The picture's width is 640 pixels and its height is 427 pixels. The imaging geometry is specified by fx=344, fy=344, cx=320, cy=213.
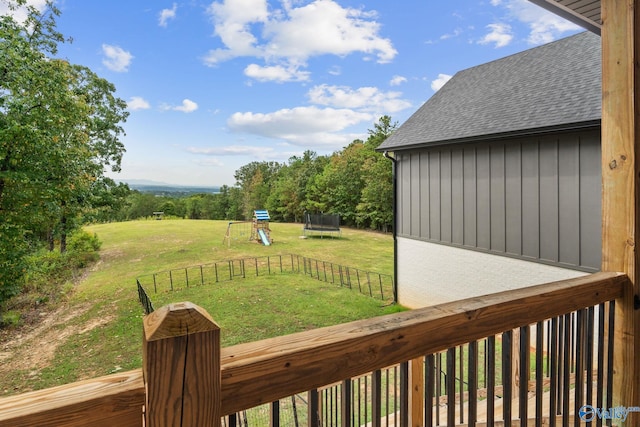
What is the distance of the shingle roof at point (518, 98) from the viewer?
434cm

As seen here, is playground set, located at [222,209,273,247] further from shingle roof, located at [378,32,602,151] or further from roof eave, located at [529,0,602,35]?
roof eave, located at [529,0,602,35]

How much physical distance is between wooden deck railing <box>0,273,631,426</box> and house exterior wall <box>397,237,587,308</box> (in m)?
4.42

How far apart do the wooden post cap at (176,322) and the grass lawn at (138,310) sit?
4.91 meters

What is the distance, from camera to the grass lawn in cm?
477

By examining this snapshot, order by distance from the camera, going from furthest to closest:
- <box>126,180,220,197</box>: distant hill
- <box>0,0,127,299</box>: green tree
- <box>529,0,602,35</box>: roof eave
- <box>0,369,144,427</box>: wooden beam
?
<box>126,180,220,197</box>: distant hill
<box>0,0,127,299</box>: green tree
<box>529,0,602,35</box>: roof eave
<box>0,369,144,427</box>: wooden beam

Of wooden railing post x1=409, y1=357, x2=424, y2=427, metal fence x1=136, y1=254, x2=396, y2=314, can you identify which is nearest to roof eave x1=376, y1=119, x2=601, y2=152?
metal fence x1=136, y1=254, x2=396, y2=314

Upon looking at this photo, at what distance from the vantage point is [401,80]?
19.1 meters

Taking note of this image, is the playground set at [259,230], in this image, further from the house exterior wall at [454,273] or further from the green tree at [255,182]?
the house exterior wall at [454,273]

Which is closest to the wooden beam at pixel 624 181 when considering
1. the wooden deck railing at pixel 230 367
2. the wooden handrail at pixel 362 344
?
the wooden handrail at pixel 362 344

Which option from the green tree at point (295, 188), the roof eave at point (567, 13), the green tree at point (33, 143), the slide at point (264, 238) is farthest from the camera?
the green tree at point (295, 188)

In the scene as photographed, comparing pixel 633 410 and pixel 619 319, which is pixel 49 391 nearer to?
pixel 619 319

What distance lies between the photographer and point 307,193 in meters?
22.2

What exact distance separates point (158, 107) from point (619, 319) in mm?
15709

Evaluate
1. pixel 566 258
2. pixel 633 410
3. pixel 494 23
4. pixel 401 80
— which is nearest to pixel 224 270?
pixel 566 258
